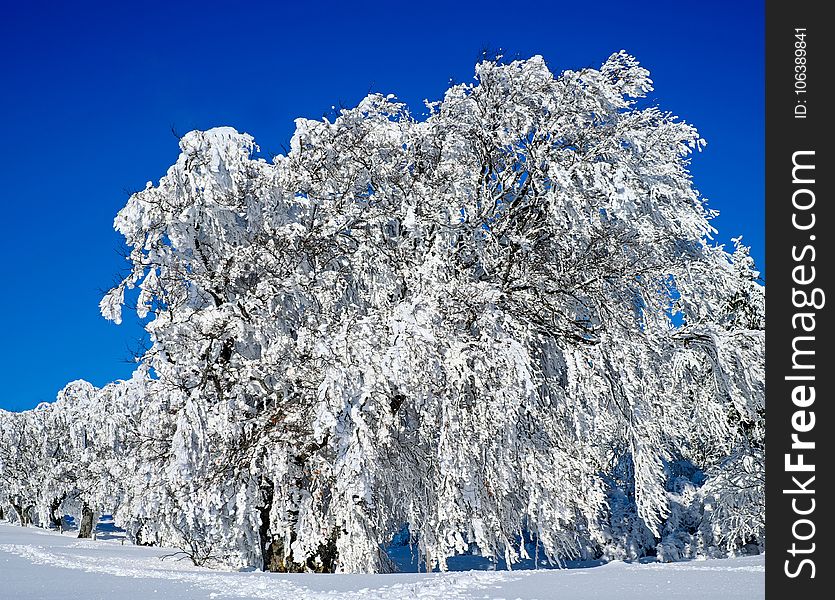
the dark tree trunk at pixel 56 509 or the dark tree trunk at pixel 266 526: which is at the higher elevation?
the dark tree trunk at pixel 266 526

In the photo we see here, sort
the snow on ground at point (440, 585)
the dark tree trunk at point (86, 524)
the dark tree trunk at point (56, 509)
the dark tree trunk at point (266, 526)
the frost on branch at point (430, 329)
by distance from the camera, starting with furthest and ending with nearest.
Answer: the dark tree trunk at point (56, 509) → the dark tree trunk at point (86, 524) → the dark tree trunk at point (266, 526) → the frost on branch at point (430, 329) → the snow on ground at point (440, 585)

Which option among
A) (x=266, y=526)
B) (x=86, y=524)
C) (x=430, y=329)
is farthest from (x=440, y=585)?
(x=86, y=524)

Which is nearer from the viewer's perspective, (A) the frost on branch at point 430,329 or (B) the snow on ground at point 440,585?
(B) the snow on ground at point 440,585

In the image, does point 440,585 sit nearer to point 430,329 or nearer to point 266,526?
point 430,329

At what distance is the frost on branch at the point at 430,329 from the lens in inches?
334

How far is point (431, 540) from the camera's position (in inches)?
342

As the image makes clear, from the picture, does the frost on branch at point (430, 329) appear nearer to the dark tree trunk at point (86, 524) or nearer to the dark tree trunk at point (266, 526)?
the dark tree trunk at point (266, 526)

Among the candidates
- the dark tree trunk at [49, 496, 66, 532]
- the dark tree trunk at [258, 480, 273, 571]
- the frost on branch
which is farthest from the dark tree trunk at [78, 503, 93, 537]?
the dark tree trunk at [258, 480, 273, 571]

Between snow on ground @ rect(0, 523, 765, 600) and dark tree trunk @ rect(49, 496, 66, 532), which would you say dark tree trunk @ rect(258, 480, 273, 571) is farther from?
dark tree trunk @ rect(49, 496, 66, 532)

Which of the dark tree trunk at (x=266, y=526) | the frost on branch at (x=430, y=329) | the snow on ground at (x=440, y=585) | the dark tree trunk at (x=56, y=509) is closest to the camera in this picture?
the snow on ground at (x=440, y=585)

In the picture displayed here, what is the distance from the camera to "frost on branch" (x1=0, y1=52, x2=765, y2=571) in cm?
849

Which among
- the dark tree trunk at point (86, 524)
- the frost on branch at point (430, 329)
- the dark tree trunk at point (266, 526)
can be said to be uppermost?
the frost on branch at point (430, 329)

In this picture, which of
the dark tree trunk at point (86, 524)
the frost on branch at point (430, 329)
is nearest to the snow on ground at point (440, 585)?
the frost on branch at point (430, 329)
